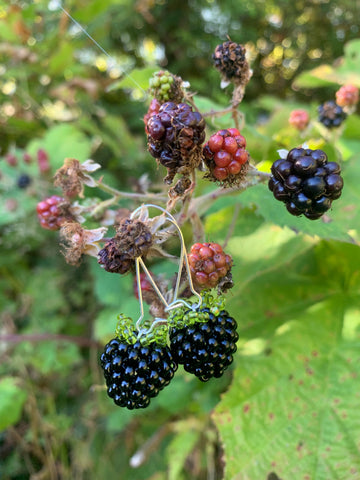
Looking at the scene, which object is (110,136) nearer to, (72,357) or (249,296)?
(72,357)

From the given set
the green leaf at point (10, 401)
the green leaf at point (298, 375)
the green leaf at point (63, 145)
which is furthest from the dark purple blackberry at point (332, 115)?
the green leaf at point (10, 401)

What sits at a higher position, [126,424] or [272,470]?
[272,470]

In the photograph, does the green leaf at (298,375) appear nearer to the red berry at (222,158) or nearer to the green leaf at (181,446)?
the red berry at (222,158)

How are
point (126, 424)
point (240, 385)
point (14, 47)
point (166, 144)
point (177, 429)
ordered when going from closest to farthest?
point (166, 144) → point (240, 385) → point (177, 429) → point (126, 424) → point (14, 47)

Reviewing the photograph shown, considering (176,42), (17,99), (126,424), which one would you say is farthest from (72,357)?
(176,42)

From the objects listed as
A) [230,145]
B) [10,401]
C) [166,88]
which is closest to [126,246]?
[230,145]

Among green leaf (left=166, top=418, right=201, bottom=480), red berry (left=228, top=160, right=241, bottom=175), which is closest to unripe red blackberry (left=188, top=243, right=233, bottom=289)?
red berry (left=228, top=160, right=241, bottom=175)

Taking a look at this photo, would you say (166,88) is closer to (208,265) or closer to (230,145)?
(230,145)

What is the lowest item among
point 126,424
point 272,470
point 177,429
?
point 126,424
